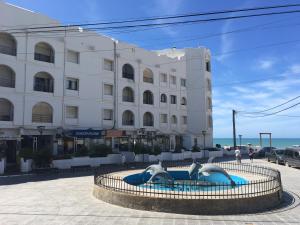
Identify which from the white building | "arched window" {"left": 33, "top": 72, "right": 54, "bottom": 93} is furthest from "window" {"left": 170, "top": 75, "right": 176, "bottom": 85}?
"arched window" {"left": 33, "top": 72, "right": 54, "bottom": 93}

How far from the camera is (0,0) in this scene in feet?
92.8

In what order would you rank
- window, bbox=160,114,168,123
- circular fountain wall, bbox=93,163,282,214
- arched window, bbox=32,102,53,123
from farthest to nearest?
window, bbox=160,114,168,123 < arched window, bbox=32,102,53,123 < circular fountain wall, bbox=93,163,282,214

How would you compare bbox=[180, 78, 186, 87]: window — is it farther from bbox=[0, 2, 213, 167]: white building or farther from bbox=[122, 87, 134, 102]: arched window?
bbox=[122, 87, 134, 102]: arched window

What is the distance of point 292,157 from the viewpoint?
31188 mm

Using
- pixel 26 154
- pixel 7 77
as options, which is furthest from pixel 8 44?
pixel 26 154

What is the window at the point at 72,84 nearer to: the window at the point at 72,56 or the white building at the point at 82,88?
the white building at the point at 82,88

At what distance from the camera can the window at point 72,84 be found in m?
33.7

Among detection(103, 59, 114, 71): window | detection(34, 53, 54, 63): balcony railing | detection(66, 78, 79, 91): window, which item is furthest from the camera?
detection(103, 59, 114, 71): window

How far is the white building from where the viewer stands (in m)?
29.3

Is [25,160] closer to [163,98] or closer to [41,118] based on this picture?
[41,118]

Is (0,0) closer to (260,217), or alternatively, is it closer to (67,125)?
(67,125)

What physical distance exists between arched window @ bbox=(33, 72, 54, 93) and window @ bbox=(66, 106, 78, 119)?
9.07 ft

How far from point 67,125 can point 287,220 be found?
1012 inches

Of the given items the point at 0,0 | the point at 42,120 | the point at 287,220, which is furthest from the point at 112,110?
the point at 287,220
